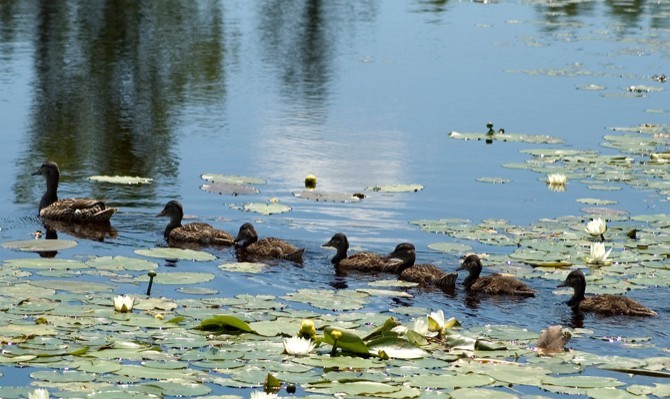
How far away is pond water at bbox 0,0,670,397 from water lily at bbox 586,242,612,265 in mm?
184

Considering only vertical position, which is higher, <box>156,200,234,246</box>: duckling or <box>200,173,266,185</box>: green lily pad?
<box>200,173,266,185</box>: green lily pad

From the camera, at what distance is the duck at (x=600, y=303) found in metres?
11.0

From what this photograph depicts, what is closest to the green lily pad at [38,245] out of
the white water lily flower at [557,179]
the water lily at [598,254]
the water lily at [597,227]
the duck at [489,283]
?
the duck at [489,283]

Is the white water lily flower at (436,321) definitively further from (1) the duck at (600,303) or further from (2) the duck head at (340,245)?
(2) the duck head at (340,245)

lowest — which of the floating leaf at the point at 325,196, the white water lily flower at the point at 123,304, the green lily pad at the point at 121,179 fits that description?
the white water lily flower at the point at 123,304

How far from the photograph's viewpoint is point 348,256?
12977mm

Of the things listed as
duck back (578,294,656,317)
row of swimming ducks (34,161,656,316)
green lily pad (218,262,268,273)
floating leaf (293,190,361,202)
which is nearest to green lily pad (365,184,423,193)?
floating leaf (293,190,361,202)

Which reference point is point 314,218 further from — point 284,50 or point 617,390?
point 284,50

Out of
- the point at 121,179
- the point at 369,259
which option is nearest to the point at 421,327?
the point at 369,259

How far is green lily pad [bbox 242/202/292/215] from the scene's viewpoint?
14.7 m

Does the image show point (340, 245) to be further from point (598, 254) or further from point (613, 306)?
point (613, 306)

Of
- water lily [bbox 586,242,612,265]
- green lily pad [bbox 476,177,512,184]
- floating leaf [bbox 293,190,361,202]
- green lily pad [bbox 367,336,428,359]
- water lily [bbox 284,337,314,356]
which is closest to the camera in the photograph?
water lily [bbox 284,337,314,356]

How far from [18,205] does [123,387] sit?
7597mm

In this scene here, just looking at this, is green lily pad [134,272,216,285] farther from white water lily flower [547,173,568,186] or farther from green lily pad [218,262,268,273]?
white water lily flower [547,173,568,186]
